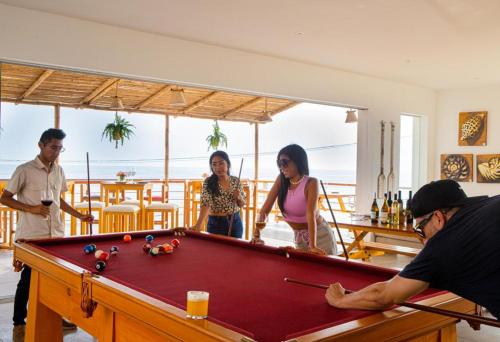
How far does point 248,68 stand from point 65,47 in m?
1.98

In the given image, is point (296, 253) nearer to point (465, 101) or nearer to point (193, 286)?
point (193, 286)

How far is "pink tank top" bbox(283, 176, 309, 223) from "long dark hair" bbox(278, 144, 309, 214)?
0.18 ft

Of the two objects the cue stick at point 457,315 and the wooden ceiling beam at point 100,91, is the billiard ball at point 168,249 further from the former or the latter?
the wooden ceiling beam at point 100,91

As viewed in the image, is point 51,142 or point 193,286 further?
point 51,142

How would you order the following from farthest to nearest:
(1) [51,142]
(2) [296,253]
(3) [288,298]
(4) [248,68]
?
(4) [248,68] < (1) [51,142] < (2) [296,253] < (3) [288,298]

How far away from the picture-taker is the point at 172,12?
12.9 feet

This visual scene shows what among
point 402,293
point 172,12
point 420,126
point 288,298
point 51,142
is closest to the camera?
point 402,293

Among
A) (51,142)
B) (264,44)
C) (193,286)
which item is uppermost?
(264,44)

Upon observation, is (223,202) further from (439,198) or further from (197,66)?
(439,198)

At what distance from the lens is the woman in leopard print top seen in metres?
3.96

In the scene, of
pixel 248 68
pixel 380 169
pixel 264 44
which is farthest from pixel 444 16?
pixel 380 169

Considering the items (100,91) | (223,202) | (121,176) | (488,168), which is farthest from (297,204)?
(100,91)

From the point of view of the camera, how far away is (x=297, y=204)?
10.7 ft

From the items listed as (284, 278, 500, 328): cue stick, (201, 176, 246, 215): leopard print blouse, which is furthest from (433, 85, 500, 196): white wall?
(284, 278, 500, 328): cue stick
